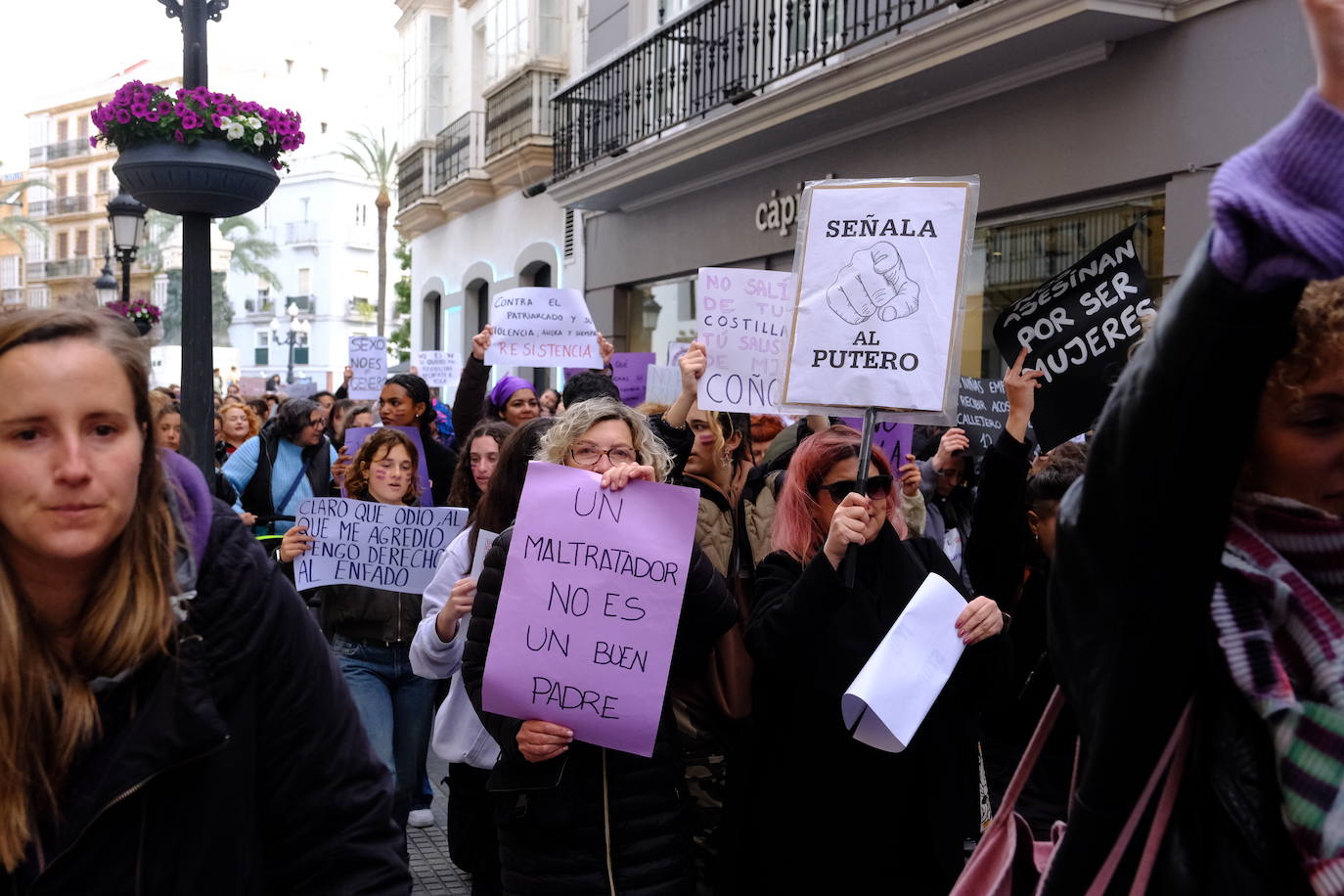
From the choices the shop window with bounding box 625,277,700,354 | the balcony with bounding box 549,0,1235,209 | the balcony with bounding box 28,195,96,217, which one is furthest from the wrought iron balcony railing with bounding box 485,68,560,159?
the balcony with bounding box 28,195,96,217

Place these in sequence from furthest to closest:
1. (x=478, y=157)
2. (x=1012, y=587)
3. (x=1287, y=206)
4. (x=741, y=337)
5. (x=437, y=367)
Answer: (x=478, y=157)
(x=437, y=367)
(x=741, y=337)
(x=1012, y=587)
(x=1287, y=206)

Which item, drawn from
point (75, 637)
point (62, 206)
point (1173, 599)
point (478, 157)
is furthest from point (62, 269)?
point (1173, 599)

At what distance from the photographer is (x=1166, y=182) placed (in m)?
8.32

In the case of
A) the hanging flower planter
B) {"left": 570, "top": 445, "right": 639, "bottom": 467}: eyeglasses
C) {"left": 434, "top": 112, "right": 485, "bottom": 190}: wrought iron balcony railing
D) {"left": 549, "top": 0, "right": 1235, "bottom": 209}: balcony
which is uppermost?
{"left": 434, "top": 112, "right": 485, "bottom": 190}: wrought iron balcony railing

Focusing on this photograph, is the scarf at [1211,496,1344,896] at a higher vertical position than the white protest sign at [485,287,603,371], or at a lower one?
lower

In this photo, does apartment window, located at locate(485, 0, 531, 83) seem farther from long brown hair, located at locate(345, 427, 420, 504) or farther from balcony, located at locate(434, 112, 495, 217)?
long brown hair, located at locate(345, 427, 420, 504)

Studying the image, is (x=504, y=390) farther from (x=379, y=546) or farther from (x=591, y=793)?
(x=591, y=793)

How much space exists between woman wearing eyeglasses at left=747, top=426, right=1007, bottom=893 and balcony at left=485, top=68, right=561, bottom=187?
1535 cm

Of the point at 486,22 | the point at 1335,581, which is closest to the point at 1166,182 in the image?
the point at 1335,581

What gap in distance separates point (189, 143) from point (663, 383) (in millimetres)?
3747

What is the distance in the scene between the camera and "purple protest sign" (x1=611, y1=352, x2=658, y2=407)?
1012 centimetres

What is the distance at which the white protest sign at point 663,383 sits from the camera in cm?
870

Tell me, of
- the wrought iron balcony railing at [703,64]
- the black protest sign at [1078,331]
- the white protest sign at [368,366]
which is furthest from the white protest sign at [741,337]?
the white protest sign at [368,366]

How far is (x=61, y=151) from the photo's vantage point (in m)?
77.8
